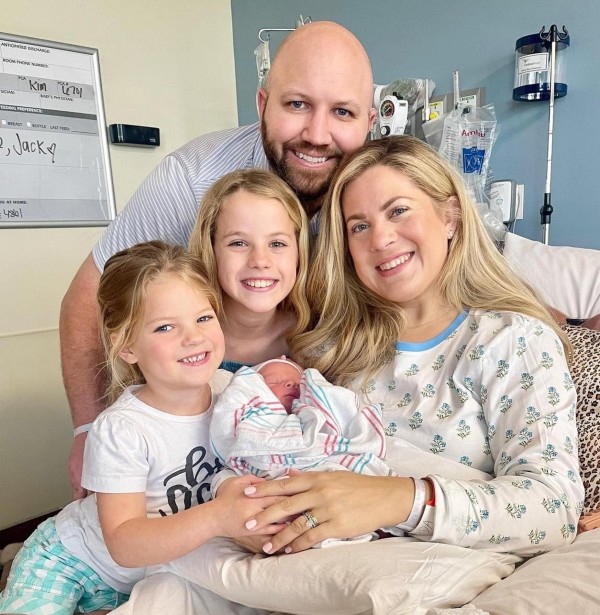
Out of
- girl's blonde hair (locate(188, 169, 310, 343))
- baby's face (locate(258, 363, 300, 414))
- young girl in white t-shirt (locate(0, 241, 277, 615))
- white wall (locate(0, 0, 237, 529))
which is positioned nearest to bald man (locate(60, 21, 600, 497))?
girl's blonde hair (locate(188, 169, 310, 343))

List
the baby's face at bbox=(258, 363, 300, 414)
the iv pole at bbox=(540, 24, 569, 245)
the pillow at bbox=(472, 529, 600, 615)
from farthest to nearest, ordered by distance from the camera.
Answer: the iv pole at bbox=(540, 24, 569, 245) → the baby's face at bbox=(258, 363, 300, 414) → the pillow at bbox=(472, 529, 600, 615)

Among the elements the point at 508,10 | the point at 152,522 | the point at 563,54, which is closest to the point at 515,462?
the point at 152,522

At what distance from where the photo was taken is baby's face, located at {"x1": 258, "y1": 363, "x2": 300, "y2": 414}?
129cm

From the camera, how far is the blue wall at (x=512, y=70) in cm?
217

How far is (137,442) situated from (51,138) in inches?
81.5

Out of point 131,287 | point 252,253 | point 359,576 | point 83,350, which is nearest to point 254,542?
point 359,576

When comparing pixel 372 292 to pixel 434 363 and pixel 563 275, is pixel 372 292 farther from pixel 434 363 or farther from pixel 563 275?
pixel 563 275

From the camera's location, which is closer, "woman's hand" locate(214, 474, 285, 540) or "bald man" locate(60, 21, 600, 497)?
"woman's hand" locate(214, 474, 285, 540)

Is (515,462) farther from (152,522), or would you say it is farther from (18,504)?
(18,504)

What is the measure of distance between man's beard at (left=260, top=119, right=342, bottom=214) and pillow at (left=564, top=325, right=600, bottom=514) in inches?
29.6

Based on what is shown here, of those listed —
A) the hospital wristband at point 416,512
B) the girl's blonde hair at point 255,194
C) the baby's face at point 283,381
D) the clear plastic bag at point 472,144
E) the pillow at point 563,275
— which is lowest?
the hospital wristband at point 416,512

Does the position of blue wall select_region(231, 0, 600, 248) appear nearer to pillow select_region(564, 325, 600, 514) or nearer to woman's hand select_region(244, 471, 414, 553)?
pillow select_region(564, 325, 600, 514)

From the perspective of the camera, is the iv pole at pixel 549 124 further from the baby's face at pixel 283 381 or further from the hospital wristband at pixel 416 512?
the hospital wristband at pixel 416 512

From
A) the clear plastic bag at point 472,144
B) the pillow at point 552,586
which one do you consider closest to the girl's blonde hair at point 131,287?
the pillow at point 552,586
